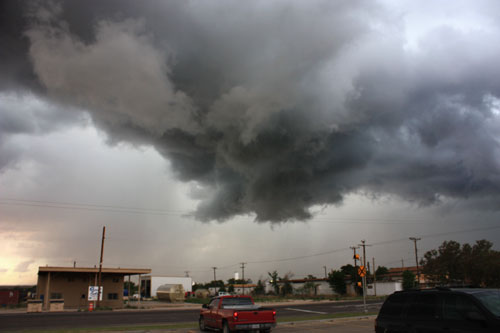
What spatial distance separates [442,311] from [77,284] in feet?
184

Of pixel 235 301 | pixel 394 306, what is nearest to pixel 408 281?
pixel 235 301

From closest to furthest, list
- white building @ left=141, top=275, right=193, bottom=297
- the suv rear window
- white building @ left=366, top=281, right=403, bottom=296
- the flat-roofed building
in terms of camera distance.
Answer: the suv rear window < the flat-roofed building < white building @ left=366, top=281, right=403, bottom=296 < white building @ left=141, top=275, right=193, bottom=297

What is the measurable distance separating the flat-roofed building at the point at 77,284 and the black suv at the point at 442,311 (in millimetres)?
50467

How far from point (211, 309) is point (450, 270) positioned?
60.6 metres

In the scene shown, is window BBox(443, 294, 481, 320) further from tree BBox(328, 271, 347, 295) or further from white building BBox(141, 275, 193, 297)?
white building BBox(141, 275, 193, 297)

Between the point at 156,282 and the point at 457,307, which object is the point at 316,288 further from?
the point at 457,307

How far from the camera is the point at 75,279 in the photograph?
2176 inches

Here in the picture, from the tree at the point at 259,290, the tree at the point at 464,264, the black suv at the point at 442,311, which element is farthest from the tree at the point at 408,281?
the black suv at the point at 442,311

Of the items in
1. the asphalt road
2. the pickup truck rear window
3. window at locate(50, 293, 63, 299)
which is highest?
the pickup truck rear window

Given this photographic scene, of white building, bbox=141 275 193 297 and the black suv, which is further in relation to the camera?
white building, bbox=141 275 193 297

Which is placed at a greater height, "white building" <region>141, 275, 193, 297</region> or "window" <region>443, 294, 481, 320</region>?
"window" <region>443, 294, 481, 320</region>

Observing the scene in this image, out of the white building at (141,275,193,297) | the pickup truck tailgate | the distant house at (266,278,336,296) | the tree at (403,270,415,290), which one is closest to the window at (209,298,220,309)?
the pickup truck tailgate

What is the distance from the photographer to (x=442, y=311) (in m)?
8.76

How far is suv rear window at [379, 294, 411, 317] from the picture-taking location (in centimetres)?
991
